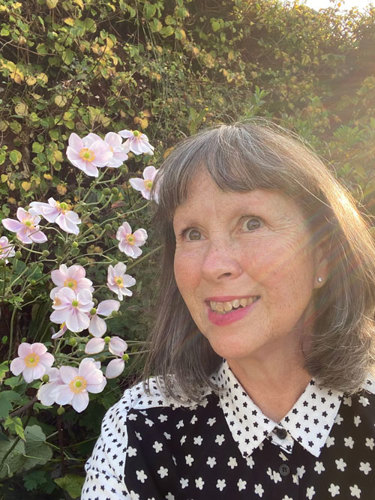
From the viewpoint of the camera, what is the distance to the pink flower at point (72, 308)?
1.61 m

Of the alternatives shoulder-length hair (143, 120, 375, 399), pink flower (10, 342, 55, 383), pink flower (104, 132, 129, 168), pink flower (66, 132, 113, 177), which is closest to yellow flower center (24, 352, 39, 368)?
pink flower (10, 342, 55, 383)

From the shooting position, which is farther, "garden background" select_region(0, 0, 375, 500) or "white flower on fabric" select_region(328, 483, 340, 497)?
"garden background" select_region(0, 0, 375, 500)

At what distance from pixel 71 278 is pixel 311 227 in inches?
28.0

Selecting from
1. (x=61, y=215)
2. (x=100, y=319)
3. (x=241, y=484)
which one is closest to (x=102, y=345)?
(x=100, y=319)

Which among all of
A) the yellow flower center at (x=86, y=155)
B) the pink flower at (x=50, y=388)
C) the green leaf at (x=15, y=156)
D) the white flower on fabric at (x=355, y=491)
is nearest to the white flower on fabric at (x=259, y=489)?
the white flower on fabric at (x=355, y=491)

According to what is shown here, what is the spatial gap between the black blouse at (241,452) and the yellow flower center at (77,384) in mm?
134

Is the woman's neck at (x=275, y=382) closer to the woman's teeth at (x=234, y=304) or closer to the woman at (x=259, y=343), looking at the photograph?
the woman at (x=259, y=343)

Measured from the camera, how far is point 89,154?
1832 millimetres

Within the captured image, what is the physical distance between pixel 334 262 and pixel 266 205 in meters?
0.30

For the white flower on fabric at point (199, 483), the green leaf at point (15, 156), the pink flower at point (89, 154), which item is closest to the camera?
the white flower on fabric at point (199, 483)

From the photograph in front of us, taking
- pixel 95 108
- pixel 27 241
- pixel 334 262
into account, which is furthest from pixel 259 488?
pixel 95 108

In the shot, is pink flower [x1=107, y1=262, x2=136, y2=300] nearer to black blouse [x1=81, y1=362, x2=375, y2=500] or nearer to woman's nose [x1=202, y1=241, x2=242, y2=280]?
black blouse [x1=81, y1=362, x2=375, y2=500]

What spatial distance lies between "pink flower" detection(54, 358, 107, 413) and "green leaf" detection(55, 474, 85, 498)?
51cm

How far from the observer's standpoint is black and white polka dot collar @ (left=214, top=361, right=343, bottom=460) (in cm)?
144
